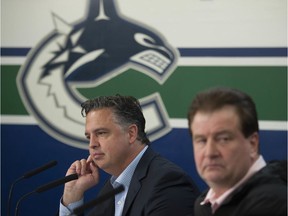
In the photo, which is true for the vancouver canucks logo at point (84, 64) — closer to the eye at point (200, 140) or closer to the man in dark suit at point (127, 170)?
the man in dark suit at point (127, 170)

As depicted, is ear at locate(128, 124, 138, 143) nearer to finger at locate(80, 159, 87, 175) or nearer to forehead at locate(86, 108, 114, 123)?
forehead at locate(86, 108, 114, 123)

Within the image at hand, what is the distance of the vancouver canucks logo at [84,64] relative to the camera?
8.82 feet

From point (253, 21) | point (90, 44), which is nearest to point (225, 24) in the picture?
point (253, 21)

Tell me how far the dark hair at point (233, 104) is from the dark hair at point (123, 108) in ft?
2.45

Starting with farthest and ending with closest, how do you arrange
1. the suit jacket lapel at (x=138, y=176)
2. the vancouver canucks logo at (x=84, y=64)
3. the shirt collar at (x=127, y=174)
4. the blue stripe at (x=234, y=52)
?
the vancouver canucks logo at (x=84, y=64)
the blue stripe at (x=234, y=52)
the shirt collar at (x=127, y=174)
the suit jacket lapel at (x=138, y=176)

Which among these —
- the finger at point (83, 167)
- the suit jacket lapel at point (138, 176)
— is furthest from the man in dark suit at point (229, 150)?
the finger at point (83, 167)

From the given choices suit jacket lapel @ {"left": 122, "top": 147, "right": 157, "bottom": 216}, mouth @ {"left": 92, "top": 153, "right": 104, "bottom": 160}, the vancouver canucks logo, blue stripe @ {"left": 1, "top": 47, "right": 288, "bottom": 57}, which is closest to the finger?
mouth @ {"left": 92, "top": 153, "right": 104, "bottom": 160}

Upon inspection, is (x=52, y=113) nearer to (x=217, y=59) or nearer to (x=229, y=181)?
(x=217, y=59)

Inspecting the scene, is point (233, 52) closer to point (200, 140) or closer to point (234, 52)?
point (234, 52)

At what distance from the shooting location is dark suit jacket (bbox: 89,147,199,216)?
5.63 ft

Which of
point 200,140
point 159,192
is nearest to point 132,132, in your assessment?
point 159,192

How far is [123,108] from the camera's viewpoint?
2051 mm

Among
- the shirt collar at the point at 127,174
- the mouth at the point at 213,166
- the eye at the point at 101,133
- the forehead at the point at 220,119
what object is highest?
the forehead at the point at 220,119

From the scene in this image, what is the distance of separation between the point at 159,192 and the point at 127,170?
9.8 inches
